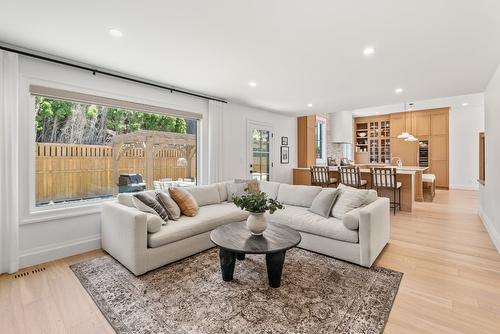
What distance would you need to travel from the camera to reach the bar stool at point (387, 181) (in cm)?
504

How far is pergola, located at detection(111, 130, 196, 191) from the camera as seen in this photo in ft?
12.6

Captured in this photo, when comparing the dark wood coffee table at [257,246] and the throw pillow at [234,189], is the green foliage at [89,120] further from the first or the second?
the dark wood coffee table at [257,246]

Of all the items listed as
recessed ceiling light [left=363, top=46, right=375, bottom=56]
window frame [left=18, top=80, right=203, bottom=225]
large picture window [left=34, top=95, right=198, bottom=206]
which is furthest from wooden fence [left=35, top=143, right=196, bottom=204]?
recessed ceiling light [left=363, top=46, right=375, bottom=56]

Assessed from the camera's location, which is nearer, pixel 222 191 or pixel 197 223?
pixel 197 223

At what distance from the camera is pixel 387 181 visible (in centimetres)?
514

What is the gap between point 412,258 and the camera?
9.69 feet

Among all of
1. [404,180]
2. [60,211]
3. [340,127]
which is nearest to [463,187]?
[340,127]

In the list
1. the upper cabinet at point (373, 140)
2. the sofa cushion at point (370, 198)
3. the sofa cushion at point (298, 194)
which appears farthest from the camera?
the upper cabinet at point (373, 140)

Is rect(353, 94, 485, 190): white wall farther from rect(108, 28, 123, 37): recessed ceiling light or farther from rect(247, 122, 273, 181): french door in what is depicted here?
rect(108, 28, 123, 37): recessed ceiling light

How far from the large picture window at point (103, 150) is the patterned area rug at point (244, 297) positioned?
1.19m

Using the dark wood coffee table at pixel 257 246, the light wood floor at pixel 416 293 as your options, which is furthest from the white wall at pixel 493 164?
the dark wood coffee table at pixel 257 246

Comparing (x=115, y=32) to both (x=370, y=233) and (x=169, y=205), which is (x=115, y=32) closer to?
(x=169, y=205)

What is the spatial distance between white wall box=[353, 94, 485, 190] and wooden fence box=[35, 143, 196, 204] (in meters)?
8.15

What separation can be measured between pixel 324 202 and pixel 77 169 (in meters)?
3.48
